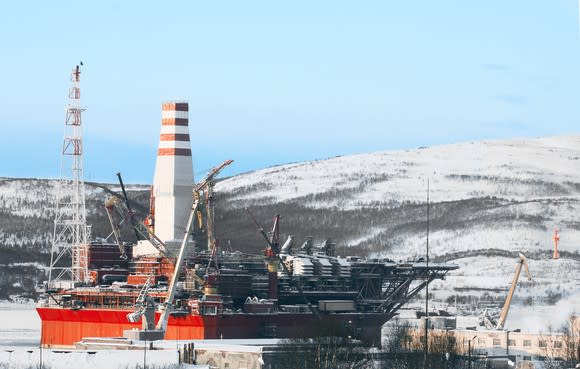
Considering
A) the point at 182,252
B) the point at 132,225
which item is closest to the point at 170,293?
the point at 182,252

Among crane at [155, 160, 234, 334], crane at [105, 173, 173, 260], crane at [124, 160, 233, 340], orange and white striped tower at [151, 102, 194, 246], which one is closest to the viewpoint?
crane at [124, 160, 233, 340]

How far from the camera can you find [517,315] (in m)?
187

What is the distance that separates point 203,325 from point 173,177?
22.1 metres

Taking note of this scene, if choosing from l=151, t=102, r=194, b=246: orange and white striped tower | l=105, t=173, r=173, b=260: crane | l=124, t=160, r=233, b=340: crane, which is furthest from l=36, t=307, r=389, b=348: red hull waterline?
l=151, t=102, r=194, b=246: orange and white striped tower

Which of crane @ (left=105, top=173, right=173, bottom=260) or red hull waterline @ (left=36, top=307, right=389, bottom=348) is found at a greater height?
crane @ (left=105, top=173, right=173, bottom=260)

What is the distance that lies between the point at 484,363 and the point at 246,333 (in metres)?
31.4

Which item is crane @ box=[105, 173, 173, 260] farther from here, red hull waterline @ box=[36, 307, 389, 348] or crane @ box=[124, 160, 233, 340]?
red hull waterline @ box=[36, 307, 389, 348]

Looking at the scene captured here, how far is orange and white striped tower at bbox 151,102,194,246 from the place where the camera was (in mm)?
157625

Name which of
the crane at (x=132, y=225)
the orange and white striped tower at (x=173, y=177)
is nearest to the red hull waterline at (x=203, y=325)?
the crane at (x=132, y=225)

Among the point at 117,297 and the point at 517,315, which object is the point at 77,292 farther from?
the point at 517,315

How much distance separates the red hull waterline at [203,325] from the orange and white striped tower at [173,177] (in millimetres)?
12958

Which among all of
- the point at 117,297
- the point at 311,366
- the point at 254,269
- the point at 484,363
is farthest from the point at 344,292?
the point at 311,366

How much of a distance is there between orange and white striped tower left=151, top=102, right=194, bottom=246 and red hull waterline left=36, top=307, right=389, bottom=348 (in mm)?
12958

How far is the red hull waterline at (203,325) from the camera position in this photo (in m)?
140
